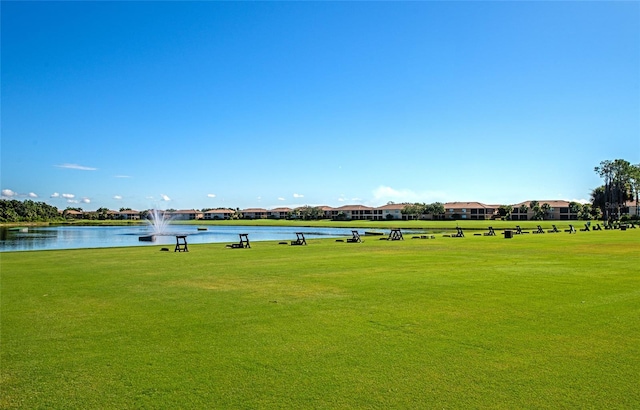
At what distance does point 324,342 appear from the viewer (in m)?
8.37

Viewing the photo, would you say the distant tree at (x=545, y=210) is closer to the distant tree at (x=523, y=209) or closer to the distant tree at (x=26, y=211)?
the distant tree at (x=523, y=209)

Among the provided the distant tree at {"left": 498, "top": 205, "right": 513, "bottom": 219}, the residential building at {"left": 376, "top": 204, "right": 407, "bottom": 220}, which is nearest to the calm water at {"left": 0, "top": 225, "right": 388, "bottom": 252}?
the distant tree at {"left": 498, "top": 205, "right": 513, "bottom": 219}

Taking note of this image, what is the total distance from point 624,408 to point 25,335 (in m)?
10.1

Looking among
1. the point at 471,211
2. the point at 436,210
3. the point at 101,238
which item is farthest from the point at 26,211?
the point at 471,211

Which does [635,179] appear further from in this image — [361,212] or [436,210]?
[361,212]

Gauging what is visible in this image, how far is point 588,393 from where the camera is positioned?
6.07 m

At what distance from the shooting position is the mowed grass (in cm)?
617

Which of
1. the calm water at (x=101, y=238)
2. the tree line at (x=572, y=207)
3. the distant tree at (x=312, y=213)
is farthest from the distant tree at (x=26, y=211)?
the distant tree at (x=312, y=213)

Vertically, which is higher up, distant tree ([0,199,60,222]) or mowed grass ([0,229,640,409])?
distant tree ([0,199,60,222])

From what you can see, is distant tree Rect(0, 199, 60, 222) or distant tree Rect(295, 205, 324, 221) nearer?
distant tree Rect(0, 199, 60, 222)

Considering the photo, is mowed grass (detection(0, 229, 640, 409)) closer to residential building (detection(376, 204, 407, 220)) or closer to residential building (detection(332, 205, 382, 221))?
residential building (detection(376, 204, 407, 220))

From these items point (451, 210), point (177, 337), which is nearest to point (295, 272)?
point (177, 337)

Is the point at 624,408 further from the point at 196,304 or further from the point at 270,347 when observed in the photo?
the point at 196,304

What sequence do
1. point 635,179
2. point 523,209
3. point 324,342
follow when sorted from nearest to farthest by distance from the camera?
point 324,342
point 635,179
point 523,209
